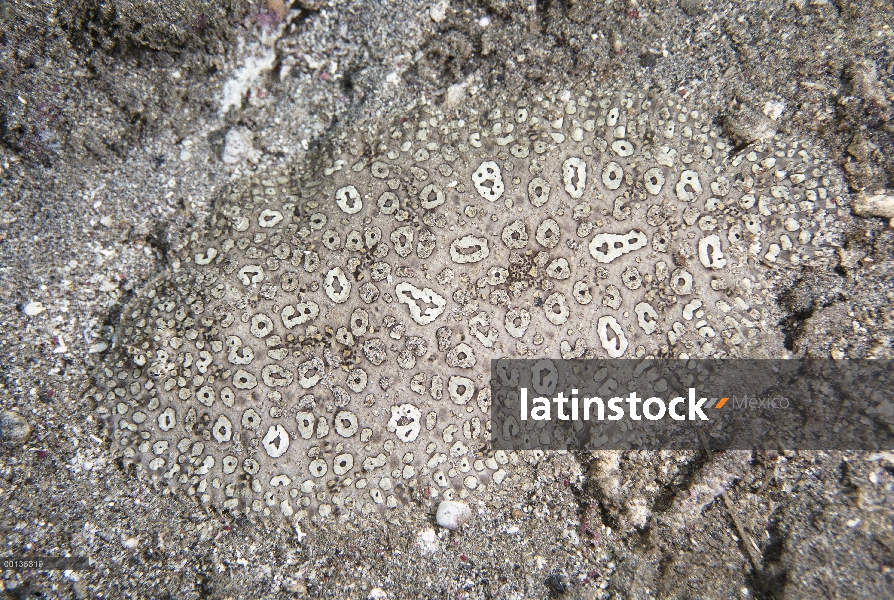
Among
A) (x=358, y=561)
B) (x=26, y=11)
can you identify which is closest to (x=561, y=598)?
(x=358, y=561)

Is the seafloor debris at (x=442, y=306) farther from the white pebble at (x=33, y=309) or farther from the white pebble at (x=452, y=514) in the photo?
the white pebble at (x=33, y=309)

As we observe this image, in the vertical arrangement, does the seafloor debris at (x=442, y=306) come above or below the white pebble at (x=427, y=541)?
above

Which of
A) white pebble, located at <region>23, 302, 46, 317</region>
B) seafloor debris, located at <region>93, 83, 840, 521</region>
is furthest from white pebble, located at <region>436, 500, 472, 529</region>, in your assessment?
white pebble, located at <region>23, 302, 46, 317</region>

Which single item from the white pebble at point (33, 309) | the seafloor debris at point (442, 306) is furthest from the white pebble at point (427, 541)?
the white pebble at point (33, 309)

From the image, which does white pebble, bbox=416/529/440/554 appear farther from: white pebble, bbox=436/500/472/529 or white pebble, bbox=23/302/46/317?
white pebble, bbox=23/302/46/317

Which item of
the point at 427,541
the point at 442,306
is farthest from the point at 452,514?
the point at 442,306

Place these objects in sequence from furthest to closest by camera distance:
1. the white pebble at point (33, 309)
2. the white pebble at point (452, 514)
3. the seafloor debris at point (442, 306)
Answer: the white pebble at point (33, 309) < the white pebble at point (452, 514) < the seafloor debris at point (442, 306)

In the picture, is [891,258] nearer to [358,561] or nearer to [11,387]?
[358,561]

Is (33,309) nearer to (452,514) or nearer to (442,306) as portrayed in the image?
(442,306)
